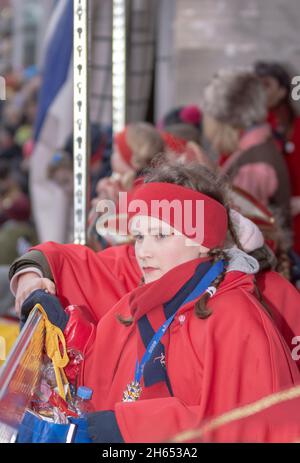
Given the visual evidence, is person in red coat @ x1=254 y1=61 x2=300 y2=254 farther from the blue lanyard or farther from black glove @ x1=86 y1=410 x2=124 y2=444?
black glove @ x1=86 y1=410 x2=124 y2=444

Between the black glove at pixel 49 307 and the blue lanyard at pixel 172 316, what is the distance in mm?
297

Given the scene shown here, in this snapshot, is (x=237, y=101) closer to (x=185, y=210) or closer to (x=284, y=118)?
(x=284, y=118)

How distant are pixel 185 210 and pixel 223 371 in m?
0.57

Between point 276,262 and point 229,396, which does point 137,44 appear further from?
point 229,396

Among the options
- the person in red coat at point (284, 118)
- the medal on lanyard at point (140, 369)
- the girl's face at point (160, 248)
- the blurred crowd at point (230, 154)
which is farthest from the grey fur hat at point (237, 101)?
the medal on lanyard at point (140, 369)

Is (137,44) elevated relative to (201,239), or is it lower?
elevated

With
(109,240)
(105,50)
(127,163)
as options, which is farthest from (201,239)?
(105,50)

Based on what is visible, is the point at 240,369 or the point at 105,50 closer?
the point at 240,369

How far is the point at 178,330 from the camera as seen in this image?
2668mm

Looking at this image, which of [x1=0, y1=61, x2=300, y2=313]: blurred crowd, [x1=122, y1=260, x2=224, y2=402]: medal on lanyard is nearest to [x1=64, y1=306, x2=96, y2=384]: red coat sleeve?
[x1=122, y1=260, x2=224, y2=402]: medal on lanyard
